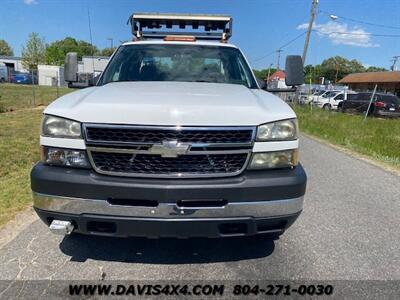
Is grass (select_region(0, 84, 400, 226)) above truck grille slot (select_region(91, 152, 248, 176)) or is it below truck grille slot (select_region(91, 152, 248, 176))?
below

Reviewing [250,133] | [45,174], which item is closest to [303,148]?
[250,133]

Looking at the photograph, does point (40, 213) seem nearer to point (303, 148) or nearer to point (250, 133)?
point (250, 133)

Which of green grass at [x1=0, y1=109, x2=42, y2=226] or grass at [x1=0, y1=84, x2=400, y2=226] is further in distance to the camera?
grass at [x1=0, y1=84, x2=400, y2=226]

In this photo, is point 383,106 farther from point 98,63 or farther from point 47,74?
point 47,74

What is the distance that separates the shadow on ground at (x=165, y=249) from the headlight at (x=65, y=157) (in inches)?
39.8

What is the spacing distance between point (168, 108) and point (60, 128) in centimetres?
82

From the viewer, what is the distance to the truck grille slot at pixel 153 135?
2.61m

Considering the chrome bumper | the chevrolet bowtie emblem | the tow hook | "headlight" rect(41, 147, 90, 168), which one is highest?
the chevrolet bowtie emblem

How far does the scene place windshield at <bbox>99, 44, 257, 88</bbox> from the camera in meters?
4.21

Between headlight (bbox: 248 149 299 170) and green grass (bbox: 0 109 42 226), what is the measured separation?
2893mm

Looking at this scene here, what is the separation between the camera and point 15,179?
554cm

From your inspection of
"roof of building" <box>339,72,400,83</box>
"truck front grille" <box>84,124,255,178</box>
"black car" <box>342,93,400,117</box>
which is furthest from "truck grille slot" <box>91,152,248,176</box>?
"roof of building" <box>339,72,400,83</box>

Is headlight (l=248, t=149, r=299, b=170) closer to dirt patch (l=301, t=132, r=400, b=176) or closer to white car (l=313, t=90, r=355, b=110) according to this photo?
dirt patch (l=301, t=132, r=400, b=176)

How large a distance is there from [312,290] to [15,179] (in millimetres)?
4518
